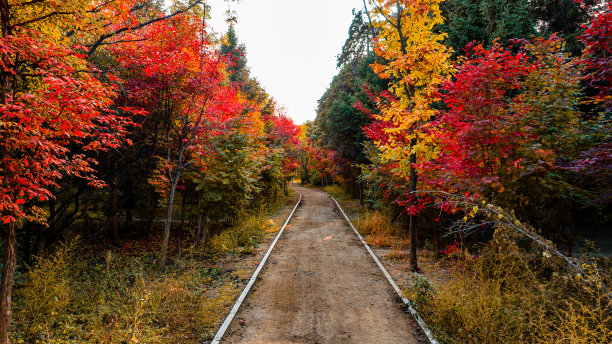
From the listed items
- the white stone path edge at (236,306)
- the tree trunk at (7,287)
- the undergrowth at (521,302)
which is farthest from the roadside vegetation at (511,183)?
the tree trunk at (7,287)

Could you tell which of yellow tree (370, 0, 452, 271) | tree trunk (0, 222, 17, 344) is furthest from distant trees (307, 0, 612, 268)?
tree trunk (0, 222, 17, 344)

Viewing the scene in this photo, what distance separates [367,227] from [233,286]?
7442 mm

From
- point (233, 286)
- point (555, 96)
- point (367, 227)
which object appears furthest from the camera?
point (367, 227)

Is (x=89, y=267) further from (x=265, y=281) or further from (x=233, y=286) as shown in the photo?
(x=265, y=281)

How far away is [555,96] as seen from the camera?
611 cm

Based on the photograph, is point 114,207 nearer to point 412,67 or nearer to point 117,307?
point 117,307

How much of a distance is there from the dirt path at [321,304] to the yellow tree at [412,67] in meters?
2.07

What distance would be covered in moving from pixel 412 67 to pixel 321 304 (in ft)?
20.8

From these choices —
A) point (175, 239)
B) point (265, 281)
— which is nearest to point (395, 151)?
point (265, 281)

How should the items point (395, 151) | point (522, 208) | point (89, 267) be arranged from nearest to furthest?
point (522, 208)
point (395, 151)
point (89, 267)

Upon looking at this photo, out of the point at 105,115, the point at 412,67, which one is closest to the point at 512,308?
the point at 412,67

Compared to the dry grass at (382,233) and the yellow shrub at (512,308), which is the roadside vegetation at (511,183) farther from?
the dry grass at (382,233)

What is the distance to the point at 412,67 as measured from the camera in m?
7.16

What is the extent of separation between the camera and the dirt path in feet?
15.1
